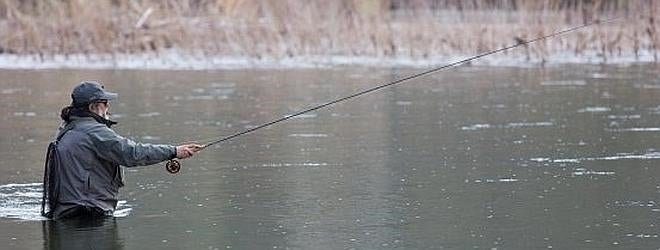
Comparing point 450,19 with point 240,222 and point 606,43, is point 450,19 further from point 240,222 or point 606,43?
point 240,222

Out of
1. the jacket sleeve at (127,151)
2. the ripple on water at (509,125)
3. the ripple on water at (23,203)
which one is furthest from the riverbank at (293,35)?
the jacket sleeve at (127,151)

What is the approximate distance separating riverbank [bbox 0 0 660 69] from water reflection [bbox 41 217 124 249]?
19.3 metres

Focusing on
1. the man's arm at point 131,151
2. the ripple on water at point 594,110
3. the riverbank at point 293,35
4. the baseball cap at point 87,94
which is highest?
the riverbank at point 293,35

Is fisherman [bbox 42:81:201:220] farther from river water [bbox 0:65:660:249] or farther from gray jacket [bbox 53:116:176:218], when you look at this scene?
river water [bbox 0:65:660:249]

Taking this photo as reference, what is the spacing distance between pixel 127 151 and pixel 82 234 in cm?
69

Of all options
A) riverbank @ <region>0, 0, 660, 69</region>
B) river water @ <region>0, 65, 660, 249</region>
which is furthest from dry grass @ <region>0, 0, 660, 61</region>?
river water @ <region>0, 65, 660, 249</region>

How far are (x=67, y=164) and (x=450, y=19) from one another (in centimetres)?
2595

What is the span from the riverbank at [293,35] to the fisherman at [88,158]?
1913 centimetres

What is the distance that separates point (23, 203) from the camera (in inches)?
444

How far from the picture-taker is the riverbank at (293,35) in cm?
3038

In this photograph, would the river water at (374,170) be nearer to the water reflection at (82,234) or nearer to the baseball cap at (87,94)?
the water reflection at (82,234)

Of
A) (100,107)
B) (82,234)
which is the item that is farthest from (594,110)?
(82,234)

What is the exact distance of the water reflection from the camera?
937cm

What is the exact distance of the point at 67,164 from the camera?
10.2 metres
